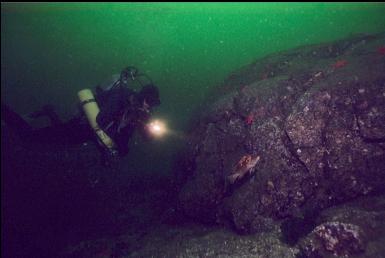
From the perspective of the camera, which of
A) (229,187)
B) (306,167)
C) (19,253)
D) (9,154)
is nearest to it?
(306,167)

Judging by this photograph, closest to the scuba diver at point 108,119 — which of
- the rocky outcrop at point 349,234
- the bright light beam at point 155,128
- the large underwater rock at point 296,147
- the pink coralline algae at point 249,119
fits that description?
the bright light beam at point 155,128

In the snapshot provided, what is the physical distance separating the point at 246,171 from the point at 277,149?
0.94 metres

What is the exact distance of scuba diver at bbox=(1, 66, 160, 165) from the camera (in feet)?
22.3

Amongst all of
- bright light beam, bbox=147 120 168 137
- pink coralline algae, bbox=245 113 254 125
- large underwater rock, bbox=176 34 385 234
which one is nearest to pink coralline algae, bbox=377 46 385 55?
large underwater rock, bbox=176 34 385 234

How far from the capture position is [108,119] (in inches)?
266

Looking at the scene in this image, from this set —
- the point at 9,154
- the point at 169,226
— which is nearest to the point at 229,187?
the point at 169,226

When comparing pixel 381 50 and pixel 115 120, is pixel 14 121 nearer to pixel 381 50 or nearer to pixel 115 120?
pixel 115 120

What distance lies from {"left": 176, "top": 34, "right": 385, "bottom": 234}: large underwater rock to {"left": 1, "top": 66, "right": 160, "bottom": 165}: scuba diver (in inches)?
92.3

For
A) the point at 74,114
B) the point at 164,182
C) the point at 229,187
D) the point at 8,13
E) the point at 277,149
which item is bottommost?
the point at 229,187

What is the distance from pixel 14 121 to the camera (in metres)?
8.39

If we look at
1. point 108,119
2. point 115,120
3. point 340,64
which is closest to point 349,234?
point 340,64

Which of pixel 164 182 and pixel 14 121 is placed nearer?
pixel 14 121

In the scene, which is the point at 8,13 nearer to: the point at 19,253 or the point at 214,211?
the point at 19,253

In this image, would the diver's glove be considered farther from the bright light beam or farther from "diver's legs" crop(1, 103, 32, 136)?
"diver's legs" crop(1, 103, 32, 136)
